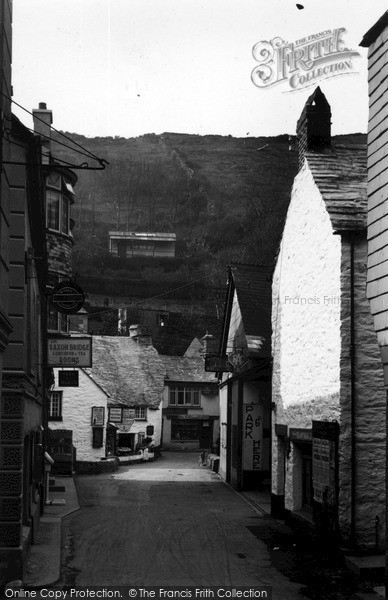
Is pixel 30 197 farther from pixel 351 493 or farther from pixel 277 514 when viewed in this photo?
pixel 277 514

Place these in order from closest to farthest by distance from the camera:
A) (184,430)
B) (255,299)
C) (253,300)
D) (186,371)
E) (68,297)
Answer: (68,297) < (253,300) < (255,299) < (184,430) < (186,371)

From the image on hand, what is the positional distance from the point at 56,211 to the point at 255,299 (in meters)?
9.14

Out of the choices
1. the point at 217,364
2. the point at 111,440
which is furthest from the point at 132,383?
the point at 217,364

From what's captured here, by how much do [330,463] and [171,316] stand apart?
2436 inches

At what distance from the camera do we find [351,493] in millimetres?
15234

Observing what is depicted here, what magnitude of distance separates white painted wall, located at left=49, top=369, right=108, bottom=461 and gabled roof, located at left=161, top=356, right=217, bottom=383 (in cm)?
1769

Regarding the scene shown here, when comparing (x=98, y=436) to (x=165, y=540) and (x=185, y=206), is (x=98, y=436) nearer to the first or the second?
(x=165, y=540)

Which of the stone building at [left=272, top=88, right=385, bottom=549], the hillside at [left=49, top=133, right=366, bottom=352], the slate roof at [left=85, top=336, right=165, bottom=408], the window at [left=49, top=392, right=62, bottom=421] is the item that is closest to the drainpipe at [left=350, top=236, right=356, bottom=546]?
the stone building at [left=272, top=88, right=385, bottom=549]

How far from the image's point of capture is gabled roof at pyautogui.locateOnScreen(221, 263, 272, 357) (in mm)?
28641

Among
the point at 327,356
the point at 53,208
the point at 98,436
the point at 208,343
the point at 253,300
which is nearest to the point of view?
the point at 327,356

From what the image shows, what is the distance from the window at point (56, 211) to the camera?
25875 millimetres

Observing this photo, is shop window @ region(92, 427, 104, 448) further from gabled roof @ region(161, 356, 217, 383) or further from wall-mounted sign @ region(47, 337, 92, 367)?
wall-mounted sign @ region(47, 337, 92, 367)

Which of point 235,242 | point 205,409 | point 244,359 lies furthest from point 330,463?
point 235,242

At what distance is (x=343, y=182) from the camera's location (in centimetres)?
1778
